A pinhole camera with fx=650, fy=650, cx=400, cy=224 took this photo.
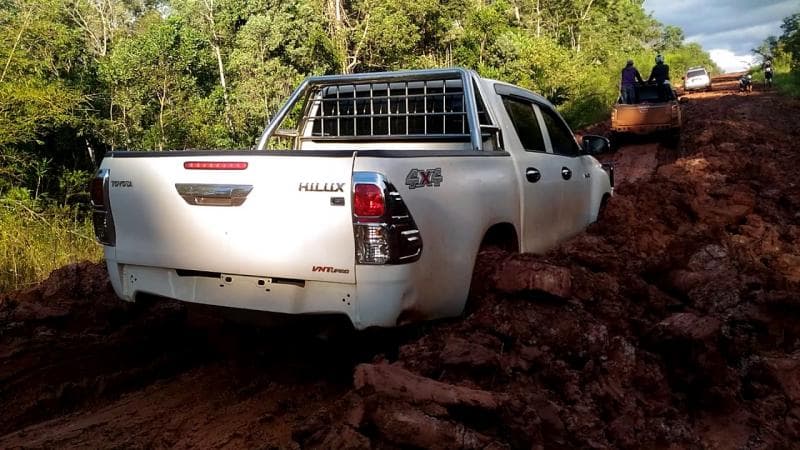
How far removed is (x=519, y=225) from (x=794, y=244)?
385 cm

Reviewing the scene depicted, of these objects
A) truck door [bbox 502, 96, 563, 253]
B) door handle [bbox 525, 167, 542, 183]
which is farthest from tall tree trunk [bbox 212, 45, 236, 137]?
door handle [bbox 525, 167, 542, 183]

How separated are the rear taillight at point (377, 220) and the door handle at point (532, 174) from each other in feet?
5.87

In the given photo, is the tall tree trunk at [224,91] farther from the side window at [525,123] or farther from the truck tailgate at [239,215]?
the truck tailgate at [239,215]

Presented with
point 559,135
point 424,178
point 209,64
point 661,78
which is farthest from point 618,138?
point 209,64

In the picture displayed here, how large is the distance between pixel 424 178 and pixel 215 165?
1139mm

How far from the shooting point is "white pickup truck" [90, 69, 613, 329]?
323cm

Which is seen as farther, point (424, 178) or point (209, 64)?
point (209, 64)

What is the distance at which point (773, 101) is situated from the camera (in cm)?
2623

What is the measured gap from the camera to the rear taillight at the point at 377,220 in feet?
10.4

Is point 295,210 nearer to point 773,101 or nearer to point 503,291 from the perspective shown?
point 503,291

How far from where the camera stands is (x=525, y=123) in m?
5.21

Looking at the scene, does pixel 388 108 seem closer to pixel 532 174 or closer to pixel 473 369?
pixel 532 174

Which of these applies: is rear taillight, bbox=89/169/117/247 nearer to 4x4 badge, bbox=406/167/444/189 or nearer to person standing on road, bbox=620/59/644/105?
4x4 badge, bbox=406/167/444/189

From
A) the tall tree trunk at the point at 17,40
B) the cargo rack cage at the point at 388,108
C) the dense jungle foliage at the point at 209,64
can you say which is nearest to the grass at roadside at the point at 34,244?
the dense jungle foliage at the point at 209,64
